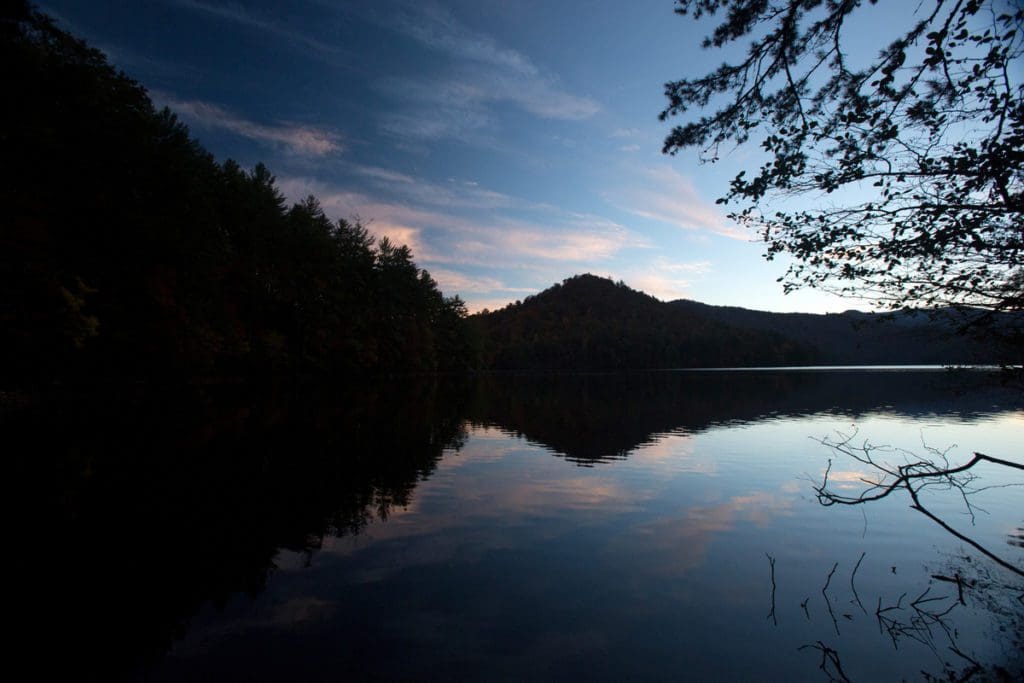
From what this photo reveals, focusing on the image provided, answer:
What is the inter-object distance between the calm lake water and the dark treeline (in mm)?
8991

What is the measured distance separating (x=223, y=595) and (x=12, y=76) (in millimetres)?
26873

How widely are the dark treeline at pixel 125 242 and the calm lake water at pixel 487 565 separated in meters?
8.99

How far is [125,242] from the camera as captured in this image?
2891cm

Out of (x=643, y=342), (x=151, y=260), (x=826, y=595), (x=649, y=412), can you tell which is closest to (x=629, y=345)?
(x=643, y=342)

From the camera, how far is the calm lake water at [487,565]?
5.46 meters

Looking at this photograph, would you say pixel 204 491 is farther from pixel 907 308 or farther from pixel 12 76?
pixel 12 76

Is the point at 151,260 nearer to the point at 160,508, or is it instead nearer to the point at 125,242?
the point at 125,242

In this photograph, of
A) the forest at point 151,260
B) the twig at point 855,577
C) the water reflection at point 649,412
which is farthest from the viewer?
the forest at point 151,260

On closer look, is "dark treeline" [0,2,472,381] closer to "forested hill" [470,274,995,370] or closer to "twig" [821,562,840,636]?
"twig" [821,562,840,636]

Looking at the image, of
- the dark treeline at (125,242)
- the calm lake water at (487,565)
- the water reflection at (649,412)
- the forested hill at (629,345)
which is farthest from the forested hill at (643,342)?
the calm lake water at (487,565)

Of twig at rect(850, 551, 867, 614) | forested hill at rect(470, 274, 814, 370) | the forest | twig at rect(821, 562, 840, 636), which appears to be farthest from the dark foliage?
forested hill at rect(470, 274, 814, 370)

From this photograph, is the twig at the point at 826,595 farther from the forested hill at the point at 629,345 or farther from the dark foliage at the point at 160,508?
the forested hill at the point at 629,345

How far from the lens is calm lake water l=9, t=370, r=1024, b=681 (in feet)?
17.9

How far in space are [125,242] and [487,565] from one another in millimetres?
31123
